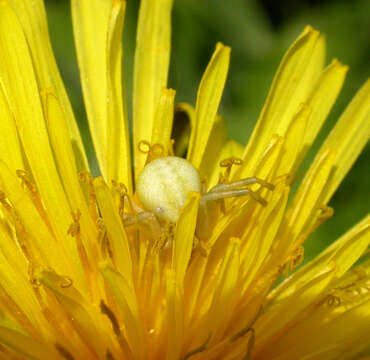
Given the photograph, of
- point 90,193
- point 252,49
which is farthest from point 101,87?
point 252,49

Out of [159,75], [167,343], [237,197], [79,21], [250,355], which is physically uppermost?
[79,21]

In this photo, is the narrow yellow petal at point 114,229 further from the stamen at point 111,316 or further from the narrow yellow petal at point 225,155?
the narrow yellow petal at point 225,155

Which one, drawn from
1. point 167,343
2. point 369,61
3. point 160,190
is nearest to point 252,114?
point 369,61

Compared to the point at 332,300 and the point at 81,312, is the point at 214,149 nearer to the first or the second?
the point at 332,300

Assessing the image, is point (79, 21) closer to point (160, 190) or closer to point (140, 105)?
point (140, 105)

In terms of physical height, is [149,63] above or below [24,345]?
above

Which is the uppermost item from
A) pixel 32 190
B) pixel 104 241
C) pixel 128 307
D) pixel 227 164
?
pixel 32 190
